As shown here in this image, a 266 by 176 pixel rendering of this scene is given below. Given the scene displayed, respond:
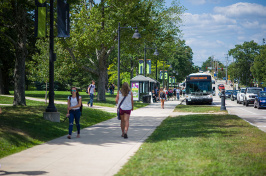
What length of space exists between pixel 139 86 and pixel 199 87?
19.7 feet

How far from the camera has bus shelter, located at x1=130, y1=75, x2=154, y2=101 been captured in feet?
125

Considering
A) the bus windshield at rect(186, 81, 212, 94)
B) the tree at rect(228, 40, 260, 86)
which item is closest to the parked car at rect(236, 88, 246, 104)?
the bus windshield at rect(186, 81, 212, 94)

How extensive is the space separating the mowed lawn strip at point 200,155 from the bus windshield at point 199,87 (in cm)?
2478

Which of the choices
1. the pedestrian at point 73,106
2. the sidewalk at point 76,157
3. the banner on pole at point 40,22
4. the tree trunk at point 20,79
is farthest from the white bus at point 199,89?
the pedestrian at point 73,106

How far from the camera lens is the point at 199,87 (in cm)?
3706

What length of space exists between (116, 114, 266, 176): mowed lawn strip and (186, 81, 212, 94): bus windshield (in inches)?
976

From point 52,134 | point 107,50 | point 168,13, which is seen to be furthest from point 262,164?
point 168,13

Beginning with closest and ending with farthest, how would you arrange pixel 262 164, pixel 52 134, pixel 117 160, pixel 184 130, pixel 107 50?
pixel 262 164
pixel 117 160
pixel 52 134
pixel 184 130
pixel 107 50

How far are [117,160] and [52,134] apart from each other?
16.0ft

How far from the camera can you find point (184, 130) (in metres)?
13.7

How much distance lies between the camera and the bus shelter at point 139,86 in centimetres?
3816

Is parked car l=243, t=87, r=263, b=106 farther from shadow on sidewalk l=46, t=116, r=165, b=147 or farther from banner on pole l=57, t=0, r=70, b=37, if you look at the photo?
banner on pole l=57, t=0, r=70, b=37

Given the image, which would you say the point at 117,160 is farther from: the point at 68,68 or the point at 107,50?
the point at 107,50

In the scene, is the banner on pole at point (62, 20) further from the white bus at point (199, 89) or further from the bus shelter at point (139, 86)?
the white bus at point (199, 89)
